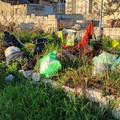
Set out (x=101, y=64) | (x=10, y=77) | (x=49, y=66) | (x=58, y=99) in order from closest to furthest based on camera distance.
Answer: (x=58, y=99)
(x=101, y=64)
(x=49, y=66)
(x=10, y=77)

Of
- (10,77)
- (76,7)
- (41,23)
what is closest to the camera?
(10,77)

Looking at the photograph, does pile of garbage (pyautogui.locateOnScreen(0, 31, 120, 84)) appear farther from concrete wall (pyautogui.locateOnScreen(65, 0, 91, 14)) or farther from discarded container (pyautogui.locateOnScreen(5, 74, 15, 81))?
concrete wall (pyautogui.locateOnScreen(65, 0, 91, 14))

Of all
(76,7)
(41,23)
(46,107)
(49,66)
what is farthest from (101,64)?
(76,7)

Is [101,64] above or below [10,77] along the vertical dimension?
above

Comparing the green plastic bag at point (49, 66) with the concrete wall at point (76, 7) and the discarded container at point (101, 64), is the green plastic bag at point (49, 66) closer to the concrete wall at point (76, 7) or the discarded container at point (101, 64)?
the discarded container at point (101, 64)

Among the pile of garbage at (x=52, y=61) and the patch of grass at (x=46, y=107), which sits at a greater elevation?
the pile of garbage at (x=52, y=61)

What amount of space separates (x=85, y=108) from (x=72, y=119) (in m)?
0.28

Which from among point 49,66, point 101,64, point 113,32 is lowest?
point 49,66

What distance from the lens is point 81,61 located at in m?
4.61

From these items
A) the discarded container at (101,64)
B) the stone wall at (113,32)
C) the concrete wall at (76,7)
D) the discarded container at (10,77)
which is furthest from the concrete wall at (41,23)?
the concrete wall at (76,7)

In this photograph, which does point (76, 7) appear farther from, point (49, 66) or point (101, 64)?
point (101, 64)

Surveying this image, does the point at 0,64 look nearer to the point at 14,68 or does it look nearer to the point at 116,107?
the point at 14,68

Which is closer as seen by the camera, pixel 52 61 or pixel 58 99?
pixel 58 99

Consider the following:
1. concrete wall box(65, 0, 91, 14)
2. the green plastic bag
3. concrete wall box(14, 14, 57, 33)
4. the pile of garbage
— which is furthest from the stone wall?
concrete wall box(65, 0, 91, 14)
